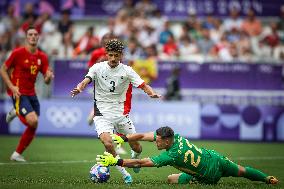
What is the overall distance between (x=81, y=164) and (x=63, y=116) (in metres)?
8.04

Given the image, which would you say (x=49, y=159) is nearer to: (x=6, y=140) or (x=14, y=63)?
(x=14, y=63)

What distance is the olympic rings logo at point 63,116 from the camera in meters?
22.6

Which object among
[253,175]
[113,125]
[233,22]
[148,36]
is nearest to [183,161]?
[253,175]

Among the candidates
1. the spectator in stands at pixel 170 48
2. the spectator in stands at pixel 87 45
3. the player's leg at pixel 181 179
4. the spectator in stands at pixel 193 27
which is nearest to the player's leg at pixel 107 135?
the player's leg at pixel 181 179

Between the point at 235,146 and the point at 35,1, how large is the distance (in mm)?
10347

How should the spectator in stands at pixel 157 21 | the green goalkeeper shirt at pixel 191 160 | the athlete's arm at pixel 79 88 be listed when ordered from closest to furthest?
the green goalkeeper shirt at pixel 191 160
the athlete's arm at pixel 79 88
the spectator in stands at pixel 157 21

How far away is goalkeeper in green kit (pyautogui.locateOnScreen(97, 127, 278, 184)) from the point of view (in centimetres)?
1052

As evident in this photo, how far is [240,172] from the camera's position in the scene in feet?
37.3

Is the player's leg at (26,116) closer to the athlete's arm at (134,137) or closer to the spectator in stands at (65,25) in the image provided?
the athlete's arm at (134,137)

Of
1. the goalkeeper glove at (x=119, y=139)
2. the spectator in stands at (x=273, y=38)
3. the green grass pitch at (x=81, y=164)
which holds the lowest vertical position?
the green grass pitch at (x=81, y=164)

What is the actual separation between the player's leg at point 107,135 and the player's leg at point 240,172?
1577 mm

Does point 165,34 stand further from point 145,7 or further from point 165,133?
point 165,133

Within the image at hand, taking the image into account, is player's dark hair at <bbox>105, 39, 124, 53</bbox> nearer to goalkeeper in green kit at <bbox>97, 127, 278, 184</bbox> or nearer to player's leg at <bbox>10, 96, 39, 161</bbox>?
goalkeeper in green kit at <bbox>97, 127, 278, 184</bbox>

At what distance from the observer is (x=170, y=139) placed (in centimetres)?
1066
